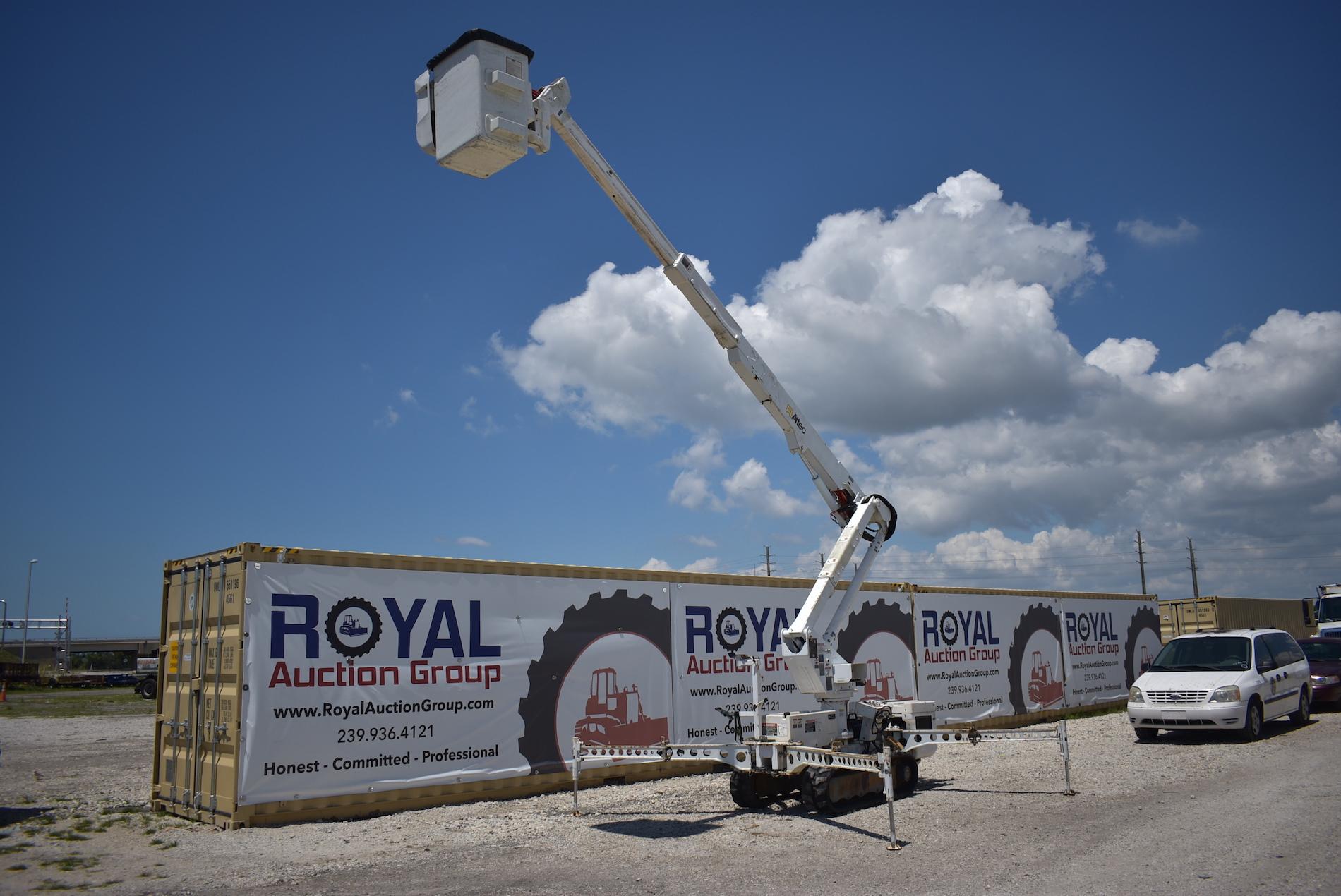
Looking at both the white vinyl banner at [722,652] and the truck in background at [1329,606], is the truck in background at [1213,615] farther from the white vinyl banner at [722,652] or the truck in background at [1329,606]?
the white vinyl banner at [722,652]

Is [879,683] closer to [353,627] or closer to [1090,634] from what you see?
[1090,634]

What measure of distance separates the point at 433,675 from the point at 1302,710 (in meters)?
15.4

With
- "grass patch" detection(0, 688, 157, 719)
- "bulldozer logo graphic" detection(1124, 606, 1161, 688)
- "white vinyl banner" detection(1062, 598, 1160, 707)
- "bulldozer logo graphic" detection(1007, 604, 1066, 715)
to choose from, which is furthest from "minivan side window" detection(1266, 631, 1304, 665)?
"grass patch" detection(0, 688, 157, 719)

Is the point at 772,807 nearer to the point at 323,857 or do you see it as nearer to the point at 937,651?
the point at 323,857

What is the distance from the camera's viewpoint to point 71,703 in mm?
36219

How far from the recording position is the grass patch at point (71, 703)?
3012 centimetres

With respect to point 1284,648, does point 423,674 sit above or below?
above

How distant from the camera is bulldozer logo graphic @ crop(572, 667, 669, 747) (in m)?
13.2

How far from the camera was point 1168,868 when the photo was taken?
7371mm

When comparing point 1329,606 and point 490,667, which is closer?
point 490,667

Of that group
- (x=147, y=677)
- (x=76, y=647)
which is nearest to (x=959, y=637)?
(x=147, y=677)

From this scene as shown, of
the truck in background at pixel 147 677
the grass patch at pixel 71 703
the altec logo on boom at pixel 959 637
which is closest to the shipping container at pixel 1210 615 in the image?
the altec logo on boom at pixel 959 637

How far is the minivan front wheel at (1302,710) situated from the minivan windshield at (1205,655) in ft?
7.28

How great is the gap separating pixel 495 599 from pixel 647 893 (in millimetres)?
5868
